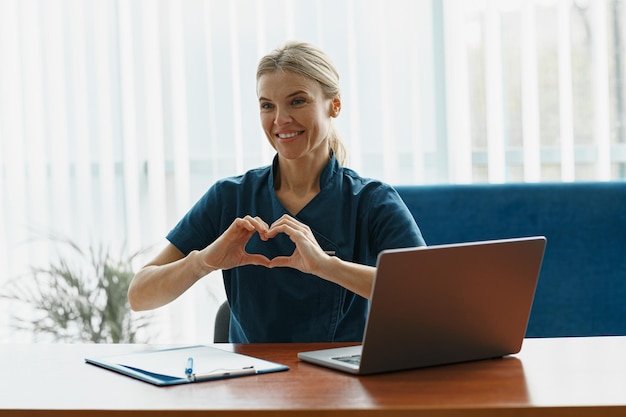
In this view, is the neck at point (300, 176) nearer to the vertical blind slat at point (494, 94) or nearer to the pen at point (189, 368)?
the pen at point (189, 368)

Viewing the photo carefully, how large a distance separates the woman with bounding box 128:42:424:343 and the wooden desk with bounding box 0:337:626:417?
14.6 inches

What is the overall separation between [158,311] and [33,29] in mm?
1156

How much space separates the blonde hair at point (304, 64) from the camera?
1.94m

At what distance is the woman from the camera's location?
187 centimetres

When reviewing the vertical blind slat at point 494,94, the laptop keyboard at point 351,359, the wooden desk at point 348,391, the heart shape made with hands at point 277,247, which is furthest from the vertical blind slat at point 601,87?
the laptop keyboard at point 351,359

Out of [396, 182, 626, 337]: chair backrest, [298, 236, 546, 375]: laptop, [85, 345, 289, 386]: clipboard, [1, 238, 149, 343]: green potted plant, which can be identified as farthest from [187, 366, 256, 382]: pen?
[1, 238, 149, 343]: green potted plant

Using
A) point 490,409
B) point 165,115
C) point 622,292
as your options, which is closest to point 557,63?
point 622,292

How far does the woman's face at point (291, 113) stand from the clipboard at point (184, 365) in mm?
545

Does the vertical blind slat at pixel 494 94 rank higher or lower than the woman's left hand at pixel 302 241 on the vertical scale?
higher

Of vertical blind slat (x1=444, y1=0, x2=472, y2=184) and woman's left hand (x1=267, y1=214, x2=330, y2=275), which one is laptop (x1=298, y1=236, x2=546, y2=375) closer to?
woman's left hand (x1=267, y1=214, x2=330, y2=275)

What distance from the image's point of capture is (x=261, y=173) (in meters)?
2.00

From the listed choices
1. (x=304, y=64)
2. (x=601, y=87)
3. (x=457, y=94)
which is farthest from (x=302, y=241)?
(x=601, y=87)

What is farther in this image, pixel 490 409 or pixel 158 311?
pixel 158 311

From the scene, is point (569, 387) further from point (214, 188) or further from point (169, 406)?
point (214, 188)
